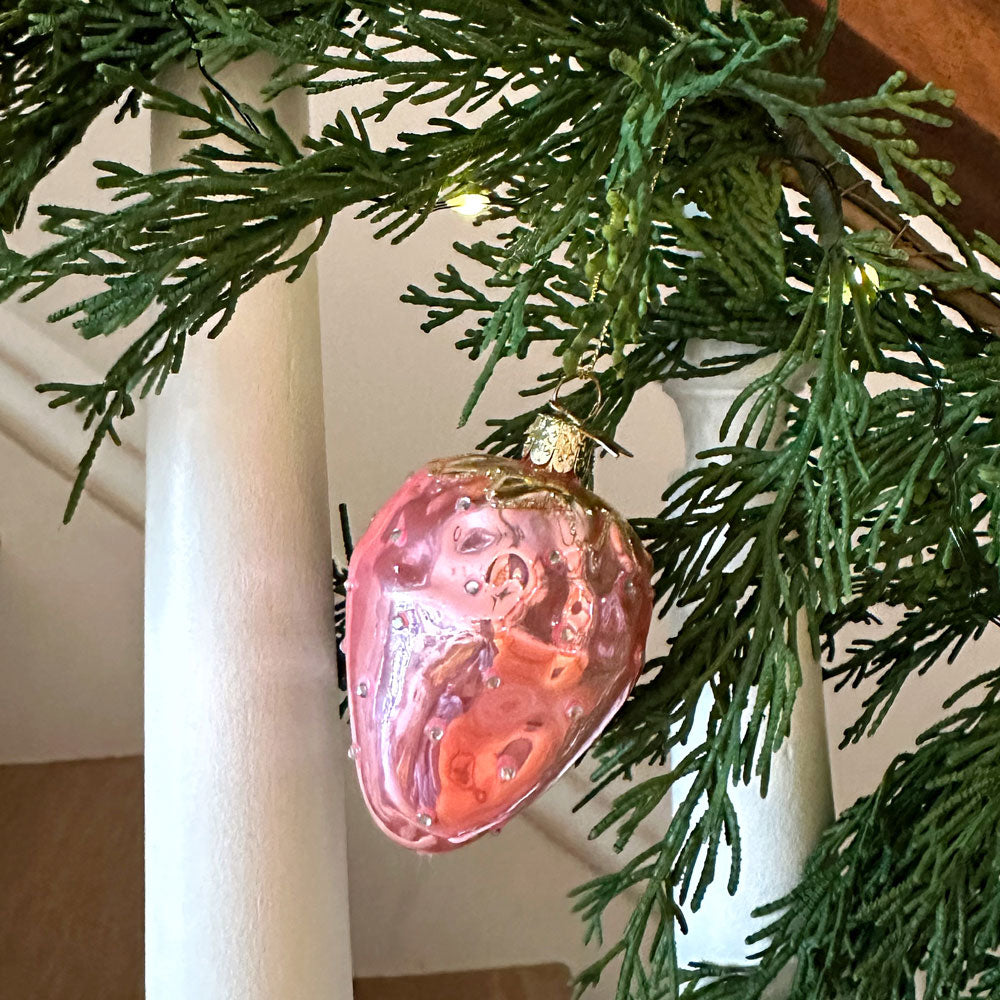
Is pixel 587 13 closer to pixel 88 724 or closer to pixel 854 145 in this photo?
pixel 854 145

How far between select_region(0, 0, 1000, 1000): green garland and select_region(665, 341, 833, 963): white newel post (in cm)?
2

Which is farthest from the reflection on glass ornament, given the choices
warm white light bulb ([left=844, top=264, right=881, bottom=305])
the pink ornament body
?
warm white light bulb ([left=844, top=264, right=881, bottom=305])

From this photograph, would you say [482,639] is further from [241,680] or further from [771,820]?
[771,820]

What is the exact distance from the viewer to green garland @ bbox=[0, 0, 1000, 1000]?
1.12 feet

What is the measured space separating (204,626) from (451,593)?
116 mm

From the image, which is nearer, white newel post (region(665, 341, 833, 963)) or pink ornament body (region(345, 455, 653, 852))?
pink ornament body (region(345, 455, 653, 852))

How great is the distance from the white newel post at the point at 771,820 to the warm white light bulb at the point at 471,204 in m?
0.13

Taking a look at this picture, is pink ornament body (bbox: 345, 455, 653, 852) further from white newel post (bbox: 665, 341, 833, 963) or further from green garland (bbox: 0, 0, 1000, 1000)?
white newel post (bbox: 665, 341, 833, 963)

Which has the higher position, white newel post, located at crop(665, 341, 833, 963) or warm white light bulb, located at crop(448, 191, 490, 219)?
warm white light bulb, located at crop(448, 191, 490, 219)

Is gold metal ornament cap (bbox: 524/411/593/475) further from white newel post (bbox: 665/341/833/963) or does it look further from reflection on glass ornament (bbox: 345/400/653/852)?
white newel post (bbox: 665/341/833/963)

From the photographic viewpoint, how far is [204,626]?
16.7 inches

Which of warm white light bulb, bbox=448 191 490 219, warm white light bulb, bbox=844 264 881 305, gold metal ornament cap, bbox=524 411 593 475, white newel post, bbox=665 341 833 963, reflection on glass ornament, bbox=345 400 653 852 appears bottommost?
white newel post, bbox=665 341 833 963

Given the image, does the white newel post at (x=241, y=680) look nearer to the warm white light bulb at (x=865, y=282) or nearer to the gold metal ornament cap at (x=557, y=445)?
the gold metal ornament cap at (x=557, y=445)

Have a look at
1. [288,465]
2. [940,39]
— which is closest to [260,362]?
[288,465]
